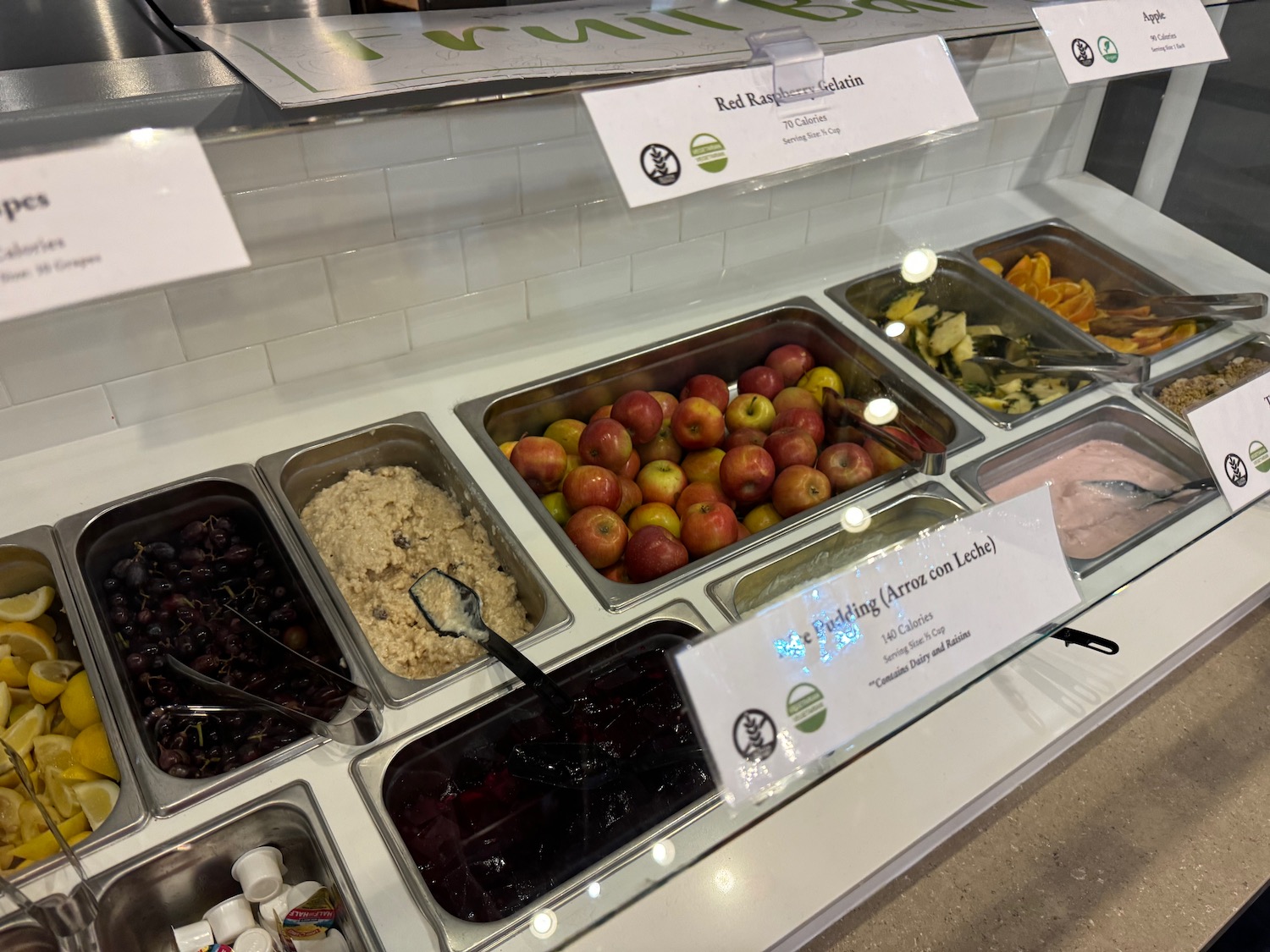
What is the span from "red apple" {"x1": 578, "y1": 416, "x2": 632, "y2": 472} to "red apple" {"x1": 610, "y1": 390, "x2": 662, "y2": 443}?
0.03 m

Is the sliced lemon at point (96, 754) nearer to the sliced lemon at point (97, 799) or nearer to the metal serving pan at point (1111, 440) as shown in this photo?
the sliced lemon at point (97, 799)

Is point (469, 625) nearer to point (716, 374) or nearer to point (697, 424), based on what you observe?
point (697, 424)

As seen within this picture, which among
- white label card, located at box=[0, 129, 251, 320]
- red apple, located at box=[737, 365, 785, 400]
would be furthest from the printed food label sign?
red apple, located at box=[737, 365, 785, 400]

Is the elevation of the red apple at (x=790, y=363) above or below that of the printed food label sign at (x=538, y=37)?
below

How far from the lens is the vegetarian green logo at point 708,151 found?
2.26 feet

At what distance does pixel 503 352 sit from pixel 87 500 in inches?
20.8

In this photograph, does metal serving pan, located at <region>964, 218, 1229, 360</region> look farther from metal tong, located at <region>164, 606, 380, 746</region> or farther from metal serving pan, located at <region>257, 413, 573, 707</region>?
metal tong, located at <region>164, 606, 380, 746</region>

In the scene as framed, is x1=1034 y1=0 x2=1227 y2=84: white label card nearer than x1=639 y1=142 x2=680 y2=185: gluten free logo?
No

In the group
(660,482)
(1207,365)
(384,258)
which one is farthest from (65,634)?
(1207,365)

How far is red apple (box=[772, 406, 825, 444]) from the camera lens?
43.7 inches

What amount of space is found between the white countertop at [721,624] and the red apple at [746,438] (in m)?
0.19

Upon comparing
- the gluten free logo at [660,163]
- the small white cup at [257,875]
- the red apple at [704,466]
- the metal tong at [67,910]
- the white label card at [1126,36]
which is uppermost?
the white label card at [1126,36]

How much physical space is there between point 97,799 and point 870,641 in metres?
Result: 0.66

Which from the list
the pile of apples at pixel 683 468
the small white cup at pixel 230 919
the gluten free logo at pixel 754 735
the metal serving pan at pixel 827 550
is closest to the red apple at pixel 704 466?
the pile of apples at pixel 683 468
